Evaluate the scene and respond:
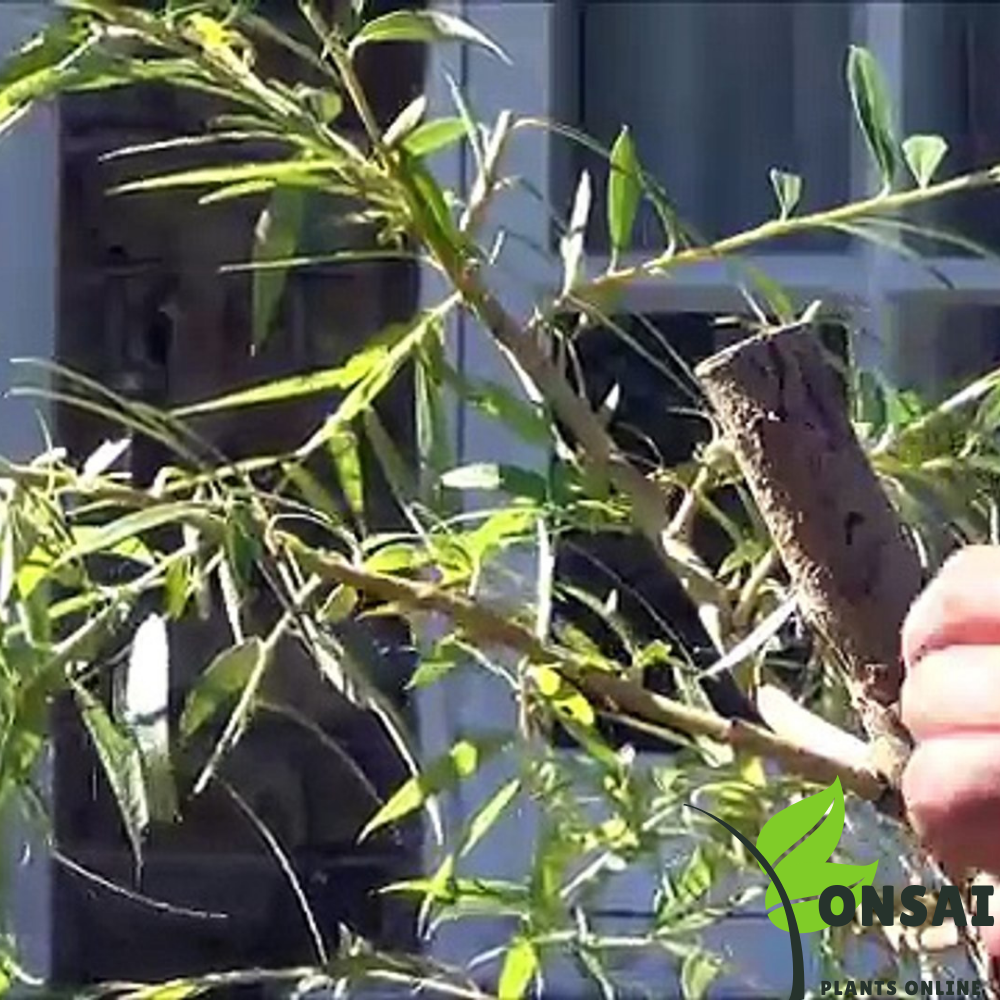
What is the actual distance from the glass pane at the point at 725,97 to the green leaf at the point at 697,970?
3.13 feet

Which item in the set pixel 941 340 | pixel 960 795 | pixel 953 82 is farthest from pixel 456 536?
pixel 953 82

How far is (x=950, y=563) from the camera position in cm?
58

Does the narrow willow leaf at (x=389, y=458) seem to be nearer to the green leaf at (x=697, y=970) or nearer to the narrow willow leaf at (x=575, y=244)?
the narrow willow leaf at (x=575, y=244)

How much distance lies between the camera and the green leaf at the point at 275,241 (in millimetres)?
835

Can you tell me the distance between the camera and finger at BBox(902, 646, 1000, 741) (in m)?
0.55

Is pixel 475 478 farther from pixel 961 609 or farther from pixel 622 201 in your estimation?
pixel 961 609

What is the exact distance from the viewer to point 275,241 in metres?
Result: 0.83

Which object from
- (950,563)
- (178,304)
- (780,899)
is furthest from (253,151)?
(950,563)

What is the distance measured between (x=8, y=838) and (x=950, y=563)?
1.15 ft

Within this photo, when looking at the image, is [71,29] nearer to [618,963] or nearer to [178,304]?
[618,963]

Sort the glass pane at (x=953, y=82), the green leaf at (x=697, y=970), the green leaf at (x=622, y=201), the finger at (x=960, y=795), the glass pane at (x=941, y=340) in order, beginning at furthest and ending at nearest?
1. the glass pane at (x=953, y=82)
2. the glass pane at (x=941, y=340)
3. the green leaf at (x=697, y=970)
4. the green leaf at (x=622, y=201)
5. the finger at (x=960, y=795)

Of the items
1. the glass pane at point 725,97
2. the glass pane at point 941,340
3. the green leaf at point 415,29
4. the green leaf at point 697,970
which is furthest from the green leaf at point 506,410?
the glass pane at point 725,97

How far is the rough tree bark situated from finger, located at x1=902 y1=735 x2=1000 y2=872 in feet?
0.31

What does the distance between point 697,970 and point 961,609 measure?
1.58 feet
